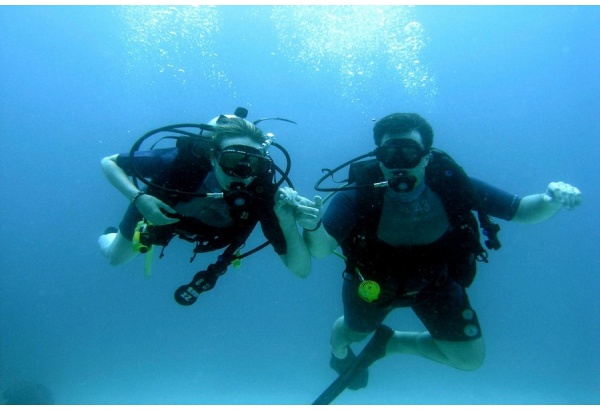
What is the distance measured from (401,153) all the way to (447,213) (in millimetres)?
958

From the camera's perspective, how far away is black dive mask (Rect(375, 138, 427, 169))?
3.71 meters

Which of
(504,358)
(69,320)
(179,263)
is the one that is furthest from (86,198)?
(504,358)

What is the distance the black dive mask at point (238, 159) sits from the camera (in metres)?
3.42

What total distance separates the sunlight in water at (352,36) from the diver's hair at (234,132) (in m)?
17.7

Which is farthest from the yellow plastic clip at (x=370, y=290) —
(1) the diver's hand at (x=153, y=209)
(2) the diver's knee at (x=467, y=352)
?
(1) the diver's hand at (x=153, y=209)

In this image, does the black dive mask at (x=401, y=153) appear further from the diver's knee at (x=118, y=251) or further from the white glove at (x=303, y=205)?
the diver's knee at (x=118, y=251)

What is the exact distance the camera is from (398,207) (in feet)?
13.5

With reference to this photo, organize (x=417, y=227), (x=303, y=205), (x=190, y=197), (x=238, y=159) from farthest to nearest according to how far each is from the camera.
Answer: (x=417, y=227) → (x=190, y=197) → (x=238, y=159) → (x=303, y=205)

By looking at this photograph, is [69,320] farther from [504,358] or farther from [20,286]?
[504,358]

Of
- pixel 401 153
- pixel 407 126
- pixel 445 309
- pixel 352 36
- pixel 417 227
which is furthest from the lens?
pixel 352 36

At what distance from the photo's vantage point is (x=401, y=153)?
3.71 metres

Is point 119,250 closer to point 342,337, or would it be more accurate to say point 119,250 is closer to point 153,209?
point 153,209

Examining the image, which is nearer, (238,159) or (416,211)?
(238,159)

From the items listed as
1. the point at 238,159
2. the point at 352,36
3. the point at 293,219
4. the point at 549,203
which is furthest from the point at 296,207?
the point at 352,36
